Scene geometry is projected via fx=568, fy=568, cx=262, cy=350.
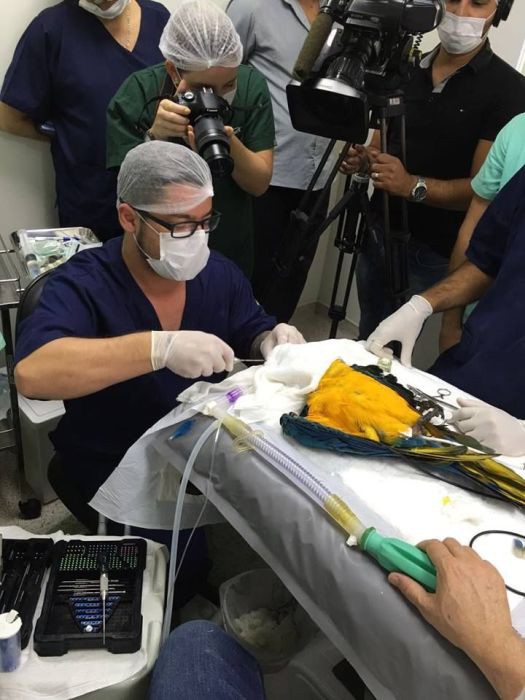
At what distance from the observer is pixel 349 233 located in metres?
1.79

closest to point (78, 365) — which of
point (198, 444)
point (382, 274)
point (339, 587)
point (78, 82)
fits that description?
point (198, 444)

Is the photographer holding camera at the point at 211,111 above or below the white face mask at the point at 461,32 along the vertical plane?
below

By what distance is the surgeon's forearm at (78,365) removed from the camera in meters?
0.98

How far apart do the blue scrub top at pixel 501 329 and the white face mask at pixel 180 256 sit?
0.59 metres

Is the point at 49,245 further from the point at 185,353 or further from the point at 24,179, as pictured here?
the point at 185,353

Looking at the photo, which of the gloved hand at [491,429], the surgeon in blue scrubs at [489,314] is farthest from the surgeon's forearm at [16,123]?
the gloved hand at [491,429]

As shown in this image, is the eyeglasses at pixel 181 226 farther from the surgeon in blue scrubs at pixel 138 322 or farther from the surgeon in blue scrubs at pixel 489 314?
the surgeon in blue scrubs at pixel 489 314

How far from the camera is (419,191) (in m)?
1.63

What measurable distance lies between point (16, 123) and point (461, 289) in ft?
4.50

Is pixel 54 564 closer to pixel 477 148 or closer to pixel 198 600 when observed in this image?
pixel 198 600

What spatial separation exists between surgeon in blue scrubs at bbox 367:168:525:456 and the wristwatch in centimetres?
36

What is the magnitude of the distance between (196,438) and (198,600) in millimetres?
765

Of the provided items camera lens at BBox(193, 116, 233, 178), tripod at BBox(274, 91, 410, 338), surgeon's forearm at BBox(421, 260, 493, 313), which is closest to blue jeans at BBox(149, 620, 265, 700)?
surgeon's forearm at BBox(421, 260, 493, 313)

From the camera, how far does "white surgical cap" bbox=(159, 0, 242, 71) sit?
1.34 metres
